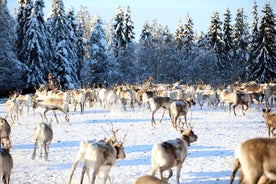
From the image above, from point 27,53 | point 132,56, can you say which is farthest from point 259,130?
point 132,56

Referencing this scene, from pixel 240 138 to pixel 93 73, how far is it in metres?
A: 36.4

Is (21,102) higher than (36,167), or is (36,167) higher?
(21,102)

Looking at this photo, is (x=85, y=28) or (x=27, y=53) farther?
(x=85, y=28)

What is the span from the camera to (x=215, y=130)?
52.1ft

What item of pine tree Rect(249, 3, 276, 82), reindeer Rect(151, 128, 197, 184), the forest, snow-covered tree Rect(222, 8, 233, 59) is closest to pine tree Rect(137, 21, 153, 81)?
Result: the forest

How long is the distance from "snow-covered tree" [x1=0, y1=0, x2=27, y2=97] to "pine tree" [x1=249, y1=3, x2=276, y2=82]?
28.7m

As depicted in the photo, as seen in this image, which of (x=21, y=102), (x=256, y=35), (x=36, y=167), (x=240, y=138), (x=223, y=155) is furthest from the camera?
(x=256, y=35)

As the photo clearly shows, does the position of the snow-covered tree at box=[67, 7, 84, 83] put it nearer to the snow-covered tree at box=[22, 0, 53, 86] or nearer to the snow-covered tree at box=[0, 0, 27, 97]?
the snow-covered tree at box=[22, 0, 53, 86]

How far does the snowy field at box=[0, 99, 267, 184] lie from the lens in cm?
934

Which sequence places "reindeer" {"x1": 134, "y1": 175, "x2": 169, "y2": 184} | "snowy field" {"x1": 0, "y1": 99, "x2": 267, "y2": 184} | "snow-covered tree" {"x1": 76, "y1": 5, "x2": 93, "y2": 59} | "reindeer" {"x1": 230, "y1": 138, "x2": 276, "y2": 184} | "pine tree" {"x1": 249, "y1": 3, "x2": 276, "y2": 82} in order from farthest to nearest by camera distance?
1. "snow-covered tree" {"x1": 76, "y1": 5, "x2": 93, "y2": 59}
2. "pine tree" {"x1": 249, "y1": 3, "x2": 276, "y2": 82}
3. "snowy field" {"x1": 0, "y1": 99, "x2": 267, "y2": 184}
4. "reindeer" {"x1": 230, "y1": 138, "x2": 276, "y2": 184}
5. "reindeer" {"x1": 134, "y1": 175, "x2": 169, "y2": 184}

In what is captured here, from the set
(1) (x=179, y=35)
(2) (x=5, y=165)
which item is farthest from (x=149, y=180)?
(1) (x=179, y=35)

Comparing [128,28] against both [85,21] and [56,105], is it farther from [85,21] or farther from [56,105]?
[56,105]

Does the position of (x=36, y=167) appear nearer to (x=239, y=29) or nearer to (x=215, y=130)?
(x=215, y=130)

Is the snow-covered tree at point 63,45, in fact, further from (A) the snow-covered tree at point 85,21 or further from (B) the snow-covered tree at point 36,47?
(A) the snow-covered tree at point 85,21
